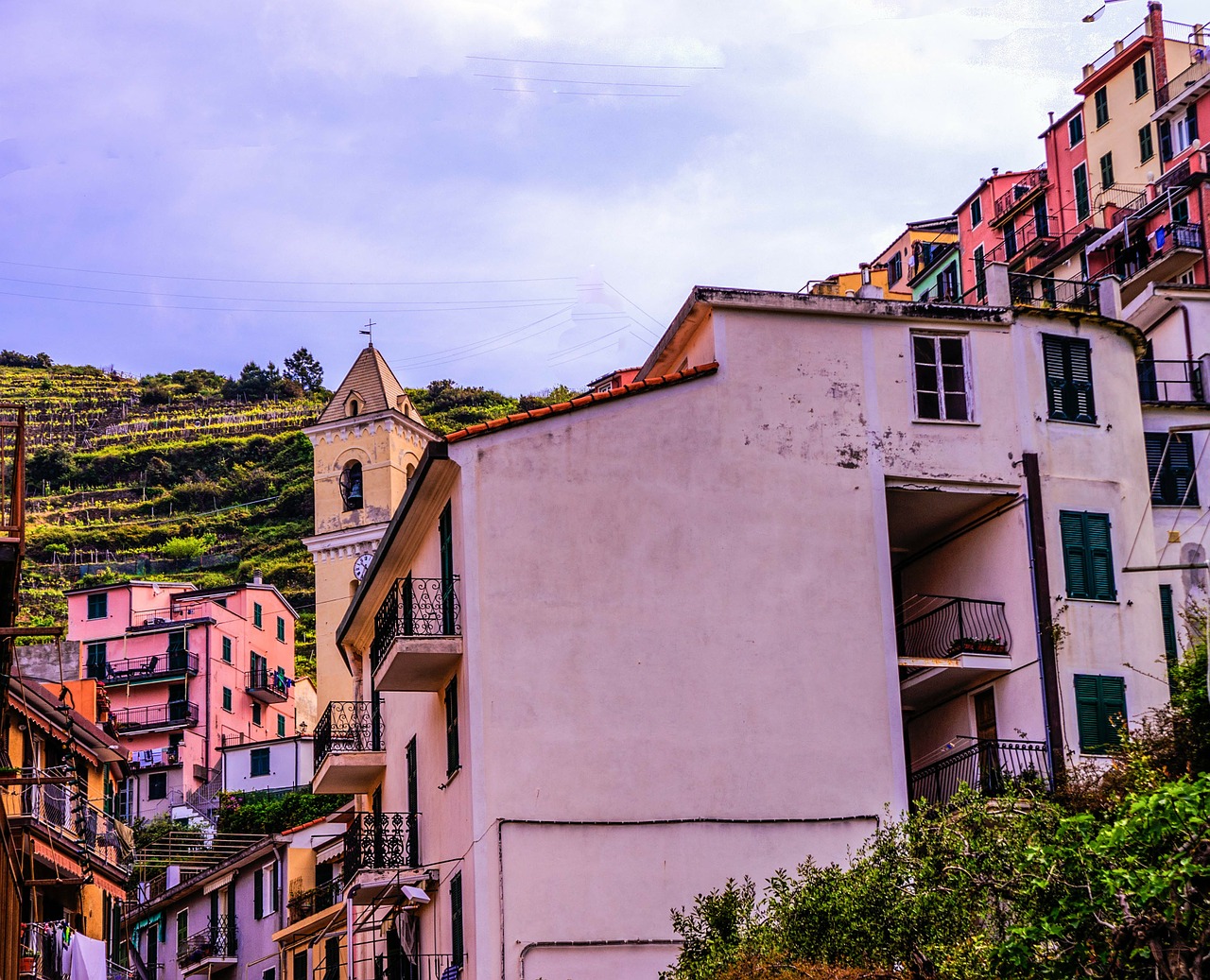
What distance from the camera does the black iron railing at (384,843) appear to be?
29203mm

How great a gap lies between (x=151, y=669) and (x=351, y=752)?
49.3m

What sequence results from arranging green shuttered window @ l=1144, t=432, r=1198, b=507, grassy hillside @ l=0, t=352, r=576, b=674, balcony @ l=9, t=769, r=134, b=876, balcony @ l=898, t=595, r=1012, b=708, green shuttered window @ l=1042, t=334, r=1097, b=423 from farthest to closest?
grassy hillside @ l=0, t=352, r=576, b=674, balcony @ l=9, t=769, r=134, b=876, green shuttered window @ l=1144, t=432, r=1198, b=507, green shuttered window @ l=1042, t=334, r=1097, b=423, balcony @ l=898, t=595, r=1012, b=708

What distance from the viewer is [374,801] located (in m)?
36.9

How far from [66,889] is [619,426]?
65.2ft

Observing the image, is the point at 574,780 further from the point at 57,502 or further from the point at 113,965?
the point at 57,502

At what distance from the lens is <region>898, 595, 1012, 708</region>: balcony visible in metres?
28.6

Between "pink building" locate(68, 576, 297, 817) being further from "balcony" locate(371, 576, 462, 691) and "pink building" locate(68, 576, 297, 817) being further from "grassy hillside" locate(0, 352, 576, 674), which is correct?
"balcony" locate(371, 576, 462, 691)

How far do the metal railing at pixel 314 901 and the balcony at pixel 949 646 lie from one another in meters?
17.6

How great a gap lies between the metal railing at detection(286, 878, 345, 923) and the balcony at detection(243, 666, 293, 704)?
111 ft

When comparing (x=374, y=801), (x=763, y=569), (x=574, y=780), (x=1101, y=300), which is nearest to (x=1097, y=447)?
(x=1101, y=300)

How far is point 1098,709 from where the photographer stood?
93.7 ft

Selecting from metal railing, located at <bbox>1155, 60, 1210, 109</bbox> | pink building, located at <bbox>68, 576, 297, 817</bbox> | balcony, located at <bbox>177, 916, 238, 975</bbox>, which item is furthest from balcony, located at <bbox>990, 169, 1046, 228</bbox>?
balcony, located at <bbox>177, 916, 238, 975</bbox>

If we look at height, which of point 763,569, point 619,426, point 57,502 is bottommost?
point 763,569

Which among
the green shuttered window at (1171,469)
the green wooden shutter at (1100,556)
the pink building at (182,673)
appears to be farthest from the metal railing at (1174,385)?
the pink building at (182,673)
